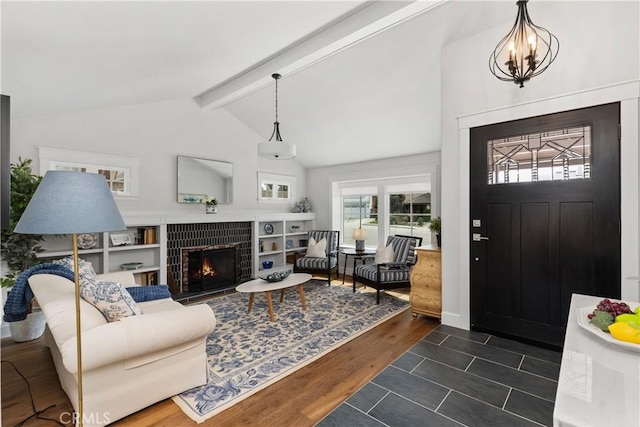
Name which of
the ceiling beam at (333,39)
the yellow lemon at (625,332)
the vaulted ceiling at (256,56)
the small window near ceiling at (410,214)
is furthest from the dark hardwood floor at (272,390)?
the ceiling beam at (333,39)

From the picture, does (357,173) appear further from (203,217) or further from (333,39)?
(333,39)

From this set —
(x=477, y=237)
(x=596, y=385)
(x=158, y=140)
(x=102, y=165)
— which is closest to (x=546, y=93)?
(x=477, y=237)

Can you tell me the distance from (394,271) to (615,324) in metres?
3.22

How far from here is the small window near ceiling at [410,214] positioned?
5.21 metres

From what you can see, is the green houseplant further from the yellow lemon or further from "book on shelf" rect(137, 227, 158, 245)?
the yellow lemon

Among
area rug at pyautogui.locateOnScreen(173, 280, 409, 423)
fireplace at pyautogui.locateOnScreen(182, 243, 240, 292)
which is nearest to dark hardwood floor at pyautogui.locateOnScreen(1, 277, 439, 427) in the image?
area rug at pyautogui.locateOnScreen(173, 280, 409, 423)

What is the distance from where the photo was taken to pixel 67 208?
142 cm

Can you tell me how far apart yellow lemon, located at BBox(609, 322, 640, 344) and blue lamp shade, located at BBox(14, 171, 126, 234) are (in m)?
2.16

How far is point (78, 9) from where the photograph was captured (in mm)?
1695

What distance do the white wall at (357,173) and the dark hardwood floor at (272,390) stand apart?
298 cm

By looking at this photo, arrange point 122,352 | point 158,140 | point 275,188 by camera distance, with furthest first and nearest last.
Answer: point 275,188 < point 158,140 < point 122,352

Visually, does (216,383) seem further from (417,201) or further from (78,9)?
(417,201)

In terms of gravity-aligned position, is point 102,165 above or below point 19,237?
above

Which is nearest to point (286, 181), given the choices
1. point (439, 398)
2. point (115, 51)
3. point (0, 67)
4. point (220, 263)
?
point (220, 263)
